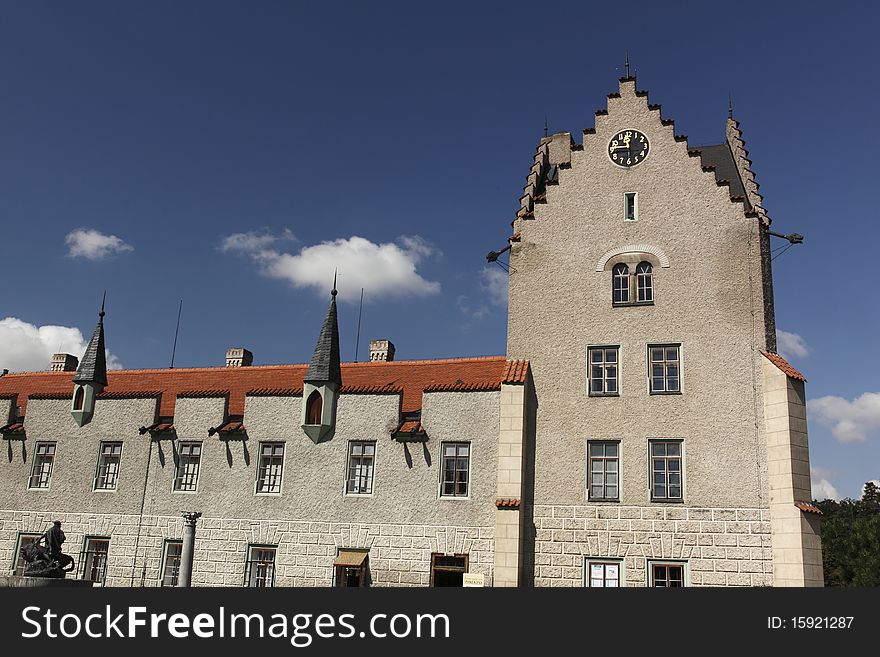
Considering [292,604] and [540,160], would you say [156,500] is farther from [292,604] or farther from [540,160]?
[540,160]

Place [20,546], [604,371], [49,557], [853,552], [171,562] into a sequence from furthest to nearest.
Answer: [853,552], [20,546], [171,562], [604,371], [49,557]

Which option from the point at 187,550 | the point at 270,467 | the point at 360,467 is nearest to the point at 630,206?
the point at 360,467

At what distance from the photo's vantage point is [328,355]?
26281mm

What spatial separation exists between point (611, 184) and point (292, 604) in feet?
54.2

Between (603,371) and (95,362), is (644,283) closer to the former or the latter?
(603,371)

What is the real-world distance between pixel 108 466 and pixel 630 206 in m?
18.9

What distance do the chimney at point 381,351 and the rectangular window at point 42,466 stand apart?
11853 mm

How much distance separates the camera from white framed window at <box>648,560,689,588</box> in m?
21.6

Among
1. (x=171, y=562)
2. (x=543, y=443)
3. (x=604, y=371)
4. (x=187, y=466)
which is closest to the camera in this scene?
(x=543, y=443)

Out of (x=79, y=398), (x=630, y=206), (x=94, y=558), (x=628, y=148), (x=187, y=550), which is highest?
(x=628, y=148)

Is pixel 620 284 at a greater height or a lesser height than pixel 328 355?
greater

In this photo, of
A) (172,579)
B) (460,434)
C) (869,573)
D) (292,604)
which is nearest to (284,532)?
(172,579)

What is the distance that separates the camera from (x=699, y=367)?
22922 millimetres

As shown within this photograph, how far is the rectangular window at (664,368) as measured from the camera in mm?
23078
